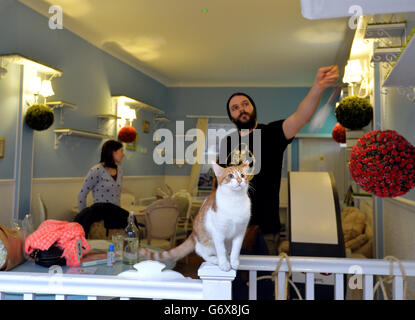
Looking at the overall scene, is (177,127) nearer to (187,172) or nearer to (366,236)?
(187,172)

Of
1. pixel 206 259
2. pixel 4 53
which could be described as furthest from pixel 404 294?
pixel 4 53

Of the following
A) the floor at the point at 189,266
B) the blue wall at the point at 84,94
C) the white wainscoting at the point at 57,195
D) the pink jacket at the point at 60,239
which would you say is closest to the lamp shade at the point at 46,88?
the blue wall at the point at 84,94

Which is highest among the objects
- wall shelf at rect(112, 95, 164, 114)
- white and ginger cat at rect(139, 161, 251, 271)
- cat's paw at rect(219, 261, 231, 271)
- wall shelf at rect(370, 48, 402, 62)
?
wall shelf at rect(112, 95, 164, 114)

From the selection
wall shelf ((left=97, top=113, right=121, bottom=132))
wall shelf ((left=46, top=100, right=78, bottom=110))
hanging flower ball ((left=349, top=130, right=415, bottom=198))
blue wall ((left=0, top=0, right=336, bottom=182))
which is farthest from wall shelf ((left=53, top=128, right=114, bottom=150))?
hanging flower ball ((left=349, top=130, right=415, bottom=198))

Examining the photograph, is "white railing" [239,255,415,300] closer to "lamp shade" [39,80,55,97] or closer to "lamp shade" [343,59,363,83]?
"lamp shade" [343,59,363,83]

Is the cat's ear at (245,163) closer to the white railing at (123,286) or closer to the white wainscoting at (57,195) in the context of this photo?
the white railing at (123,286)

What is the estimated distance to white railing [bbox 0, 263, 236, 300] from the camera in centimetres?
80

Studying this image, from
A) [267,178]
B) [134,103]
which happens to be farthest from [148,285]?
[134,103]

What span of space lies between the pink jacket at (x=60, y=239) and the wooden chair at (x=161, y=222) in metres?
1.82

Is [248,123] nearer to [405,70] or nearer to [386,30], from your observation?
[405,70]

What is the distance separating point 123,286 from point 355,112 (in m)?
2.25

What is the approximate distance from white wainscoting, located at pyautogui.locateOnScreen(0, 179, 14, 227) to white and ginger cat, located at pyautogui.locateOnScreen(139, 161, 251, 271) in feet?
9.58
